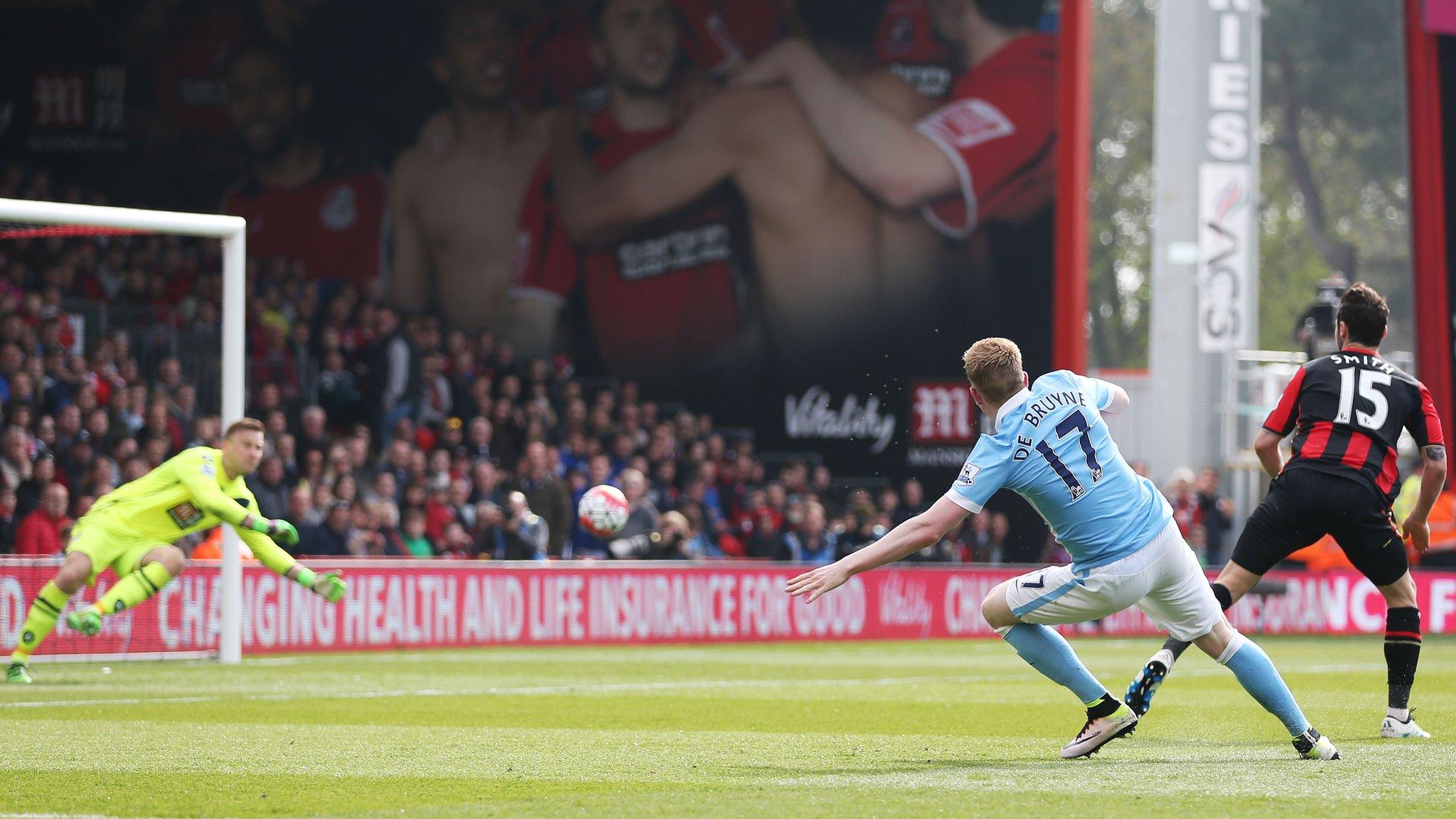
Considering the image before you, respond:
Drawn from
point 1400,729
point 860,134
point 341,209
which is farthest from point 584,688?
point 341,209

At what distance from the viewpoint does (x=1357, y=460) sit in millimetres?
8805

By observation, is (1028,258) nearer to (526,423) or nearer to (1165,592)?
(526,423)

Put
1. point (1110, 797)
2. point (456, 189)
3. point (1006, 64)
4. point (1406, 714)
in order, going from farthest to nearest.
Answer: point (456, 189), point (1006, 64), point (1406, 714), point (1110, 797)

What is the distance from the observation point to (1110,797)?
661 centimetres

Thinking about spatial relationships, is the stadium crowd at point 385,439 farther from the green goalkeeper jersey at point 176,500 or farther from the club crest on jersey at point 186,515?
the club crest on jersey at point 186,515

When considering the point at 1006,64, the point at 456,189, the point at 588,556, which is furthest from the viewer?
the point at 456,189

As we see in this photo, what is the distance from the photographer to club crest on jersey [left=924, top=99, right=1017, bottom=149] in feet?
87.2

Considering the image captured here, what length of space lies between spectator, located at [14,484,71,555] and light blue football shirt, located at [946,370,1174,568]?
37.7 feet

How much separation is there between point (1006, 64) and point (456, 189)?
7.88 meters

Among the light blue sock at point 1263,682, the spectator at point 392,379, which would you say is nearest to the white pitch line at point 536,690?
the light blue sock at point 1263,682

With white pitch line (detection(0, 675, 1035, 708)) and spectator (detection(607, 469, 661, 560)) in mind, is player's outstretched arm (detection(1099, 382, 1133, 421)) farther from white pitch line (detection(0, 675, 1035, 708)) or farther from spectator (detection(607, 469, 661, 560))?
spectator (detection(607, 469, 661, 560))

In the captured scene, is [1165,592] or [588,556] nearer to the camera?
[1165,592]

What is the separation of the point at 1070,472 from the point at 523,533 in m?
12.5

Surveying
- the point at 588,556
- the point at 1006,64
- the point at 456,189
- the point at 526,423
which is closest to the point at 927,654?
the point at 588,556
